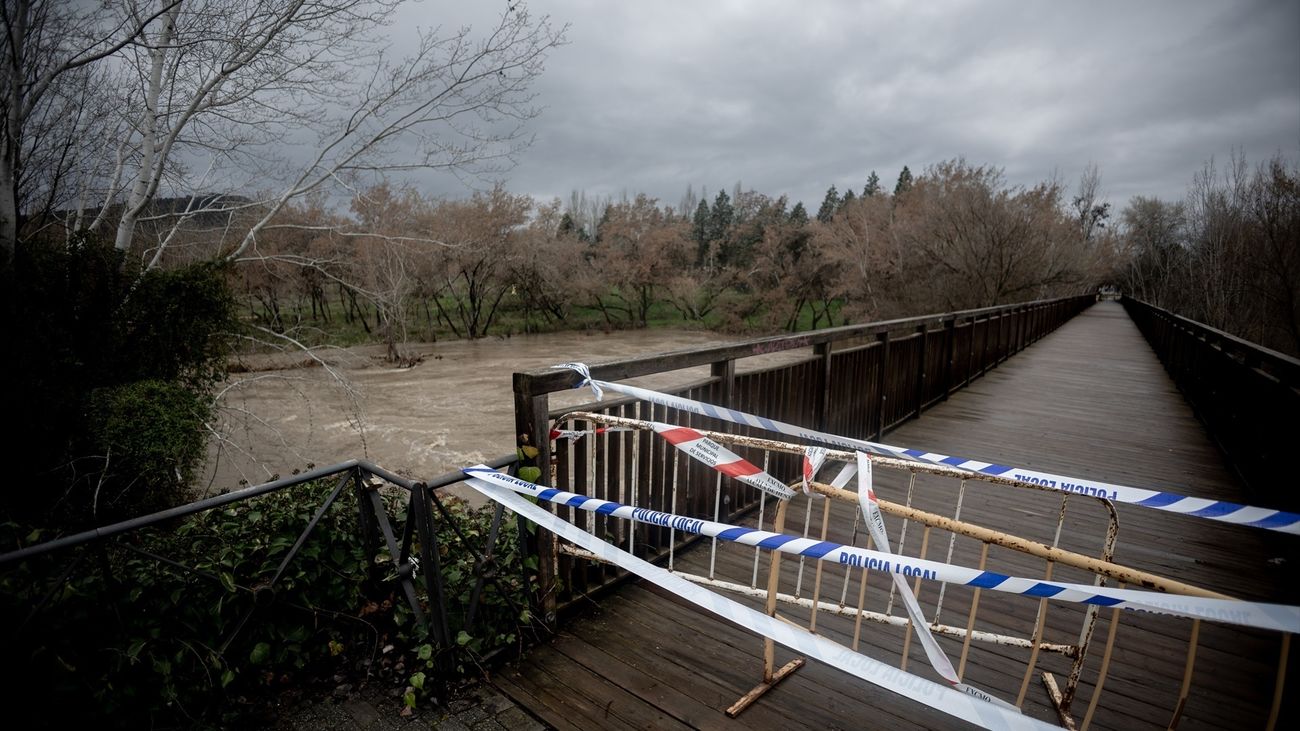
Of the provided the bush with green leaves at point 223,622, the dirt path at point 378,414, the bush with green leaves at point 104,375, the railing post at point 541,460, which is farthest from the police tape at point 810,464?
the bush with green leaves at point 104,375

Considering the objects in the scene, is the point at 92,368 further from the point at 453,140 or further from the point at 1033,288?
the point at 1033,288

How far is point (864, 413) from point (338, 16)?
740 cm

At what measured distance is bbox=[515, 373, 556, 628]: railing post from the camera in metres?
2.47

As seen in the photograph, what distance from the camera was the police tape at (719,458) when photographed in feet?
7.45

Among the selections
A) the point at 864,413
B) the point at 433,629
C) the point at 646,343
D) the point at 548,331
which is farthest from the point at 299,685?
the point at 548,331

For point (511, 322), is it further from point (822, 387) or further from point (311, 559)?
point (311, 559)

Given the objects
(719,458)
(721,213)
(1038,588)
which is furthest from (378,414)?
(721,213)

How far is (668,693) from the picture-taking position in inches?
91.7

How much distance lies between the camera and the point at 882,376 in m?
5.70

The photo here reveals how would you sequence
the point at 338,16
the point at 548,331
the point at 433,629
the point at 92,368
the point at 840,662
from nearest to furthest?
1. the point at 840,662
2. the point at 433,629
3. the point at 92,368
4. the point at 338,16
5. the point at 548,331

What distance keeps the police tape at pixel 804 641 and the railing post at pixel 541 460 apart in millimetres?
217

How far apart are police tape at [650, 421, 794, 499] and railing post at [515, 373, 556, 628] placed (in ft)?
1.77

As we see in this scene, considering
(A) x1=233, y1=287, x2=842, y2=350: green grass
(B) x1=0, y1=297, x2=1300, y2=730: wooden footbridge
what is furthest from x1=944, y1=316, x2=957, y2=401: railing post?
(A) x1=233, y1=287, x2=842, y2=350: green grass

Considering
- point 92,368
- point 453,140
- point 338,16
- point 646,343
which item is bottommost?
point 646,343
